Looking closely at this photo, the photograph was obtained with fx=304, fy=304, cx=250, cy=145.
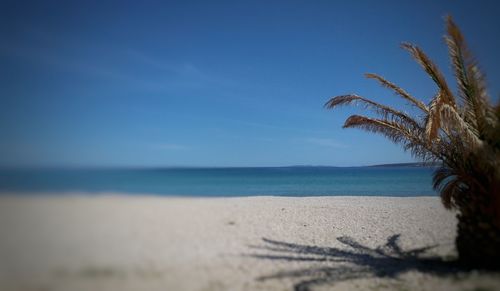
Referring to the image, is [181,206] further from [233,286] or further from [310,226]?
[310,226]

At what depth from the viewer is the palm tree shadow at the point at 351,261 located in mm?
4957

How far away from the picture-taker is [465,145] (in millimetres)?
4918

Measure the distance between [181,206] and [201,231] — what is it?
2.81ft

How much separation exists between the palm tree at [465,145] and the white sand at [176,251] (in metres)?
0.49

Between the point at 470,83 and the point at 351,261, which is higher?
the point at 470,83

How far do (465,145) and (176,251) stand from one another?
15.9 feet

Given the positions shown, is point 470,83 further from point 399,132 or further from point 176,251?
point 176,251

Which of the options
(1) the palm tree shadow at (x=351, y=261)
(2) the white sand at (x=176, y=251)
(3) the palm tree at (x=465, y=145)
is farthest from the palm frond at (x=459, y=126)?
(1) the palm tree shadow at (x=351, y=261)

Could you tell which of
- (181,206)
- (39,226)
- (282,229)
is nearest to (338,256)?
(282,229)

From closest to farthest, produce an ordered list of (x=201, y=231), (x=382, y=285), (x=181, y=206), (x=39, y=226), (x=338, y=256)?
(x=39, y=226), (x=382, y=285), (x=181, y=206), (x=201, y=231), (x=338, y=256)

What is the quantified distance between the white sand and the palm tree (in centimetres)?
49

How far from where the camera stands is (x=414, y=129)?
561 centimetres

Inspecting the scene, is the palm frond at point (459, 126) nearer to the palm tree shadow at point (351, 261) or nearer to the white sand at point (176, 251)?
the white sand at point (176, 251)

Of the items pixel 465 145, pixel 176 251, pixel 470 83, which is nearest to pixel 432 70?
pixel 470 83
